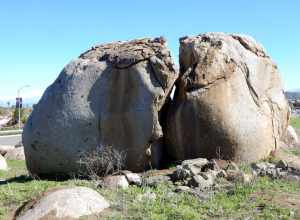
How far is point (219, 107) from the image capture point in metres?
8.06

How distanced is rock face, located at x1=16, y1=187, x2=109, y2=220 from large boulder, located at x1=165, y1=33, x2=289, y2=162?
2.76 meters

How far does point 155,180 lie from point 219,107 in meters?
1.85

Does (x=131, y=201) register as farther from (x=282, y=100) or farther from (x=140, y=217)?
(x=282, y=100)

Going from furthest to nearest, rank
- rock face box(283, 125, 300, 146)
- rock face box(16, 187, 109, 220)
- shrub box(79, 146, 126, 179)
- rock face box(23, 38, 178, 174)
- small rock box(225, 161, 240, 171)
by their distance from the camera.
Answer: rock face box(283, 125, 300, 146) < rock face box(23, 38, 178, 174) < shrub box(79, 146, 126, 179) < small rock box(225, 161, 240, 171) < rock face box(16, 187, 109, 220)

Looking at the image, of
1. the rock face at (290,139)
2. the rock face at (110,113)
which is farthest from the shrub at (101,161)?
the rock face at (290,139)

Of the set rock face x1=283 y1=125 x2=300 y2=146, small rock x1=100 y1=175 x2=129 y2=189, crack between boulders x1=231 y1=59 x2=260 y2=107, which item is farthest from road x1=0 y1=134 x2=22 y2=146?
small rock x1=100 y1=175 x2=129 y2=189

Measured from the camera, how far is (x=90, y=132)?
7930 millimetres

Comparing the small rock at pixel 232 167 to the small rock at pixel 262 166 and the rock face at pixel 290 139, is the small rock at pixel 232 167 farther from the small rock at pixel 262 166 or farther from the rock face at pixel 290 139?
the rock face at pixel 290 139

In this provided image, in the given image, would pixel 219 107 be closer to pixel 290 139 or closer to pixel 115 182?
pixel 115 182

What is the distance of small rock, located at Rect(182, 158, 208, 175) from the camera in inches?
274

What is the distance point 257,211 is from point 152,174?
7.53 feet

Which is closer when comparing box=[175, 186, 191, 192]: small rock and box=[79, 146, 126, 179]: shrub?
box=[175, 186, 191, 192]: small rock

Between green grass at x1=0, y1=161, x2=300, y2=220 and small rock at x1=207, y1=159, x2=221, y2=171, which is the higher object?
small rock at x1=207, y1=159, x2=221, y2=171

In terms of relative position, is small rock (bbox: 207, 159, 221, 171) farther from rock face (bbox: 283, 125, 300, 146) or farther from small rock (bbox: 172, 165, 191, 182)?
rock face (bbox: 283, 125, 300, 146)
